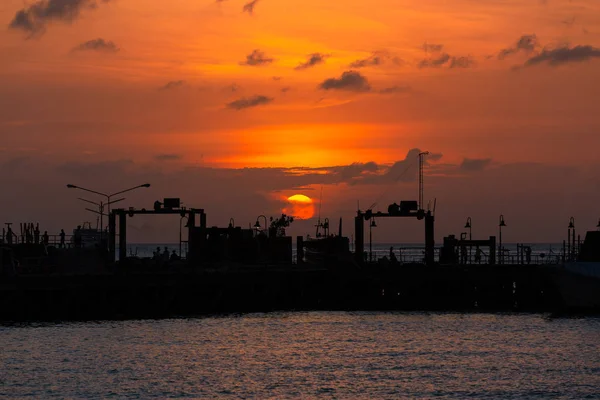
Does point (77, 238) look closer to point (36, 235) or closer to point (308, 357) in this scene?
point (36, 235)

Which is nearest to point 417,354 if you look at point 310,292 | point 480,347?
point 480,347

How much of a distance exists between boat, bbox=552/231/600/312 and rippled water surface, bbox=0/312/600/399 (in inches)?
70.4

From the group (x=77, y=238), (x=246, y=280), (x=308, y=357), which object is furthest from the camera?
(x=77, y=238)

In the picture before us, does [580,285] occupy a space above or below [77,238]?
below

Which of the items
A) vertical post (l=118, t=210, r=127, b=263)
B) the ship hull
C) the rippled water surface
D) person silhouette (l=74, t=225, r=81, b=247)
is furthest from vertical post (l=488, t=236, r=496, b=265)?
person silhouette (l=74, t=225, r=81, b=247)

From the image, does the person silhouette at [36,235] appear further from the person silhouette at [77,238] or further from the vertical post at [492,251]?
the vertical post at [492,251]

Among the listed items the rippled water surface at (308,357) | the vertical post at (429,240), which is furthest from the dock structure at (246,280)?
the rippled water surface at (308,357)

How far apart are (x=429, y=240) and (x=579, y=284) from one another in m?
17.3

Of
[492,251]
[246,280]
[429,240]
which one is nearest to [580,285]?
[492,251]

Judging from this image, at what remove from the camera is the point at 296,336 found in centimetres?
8569

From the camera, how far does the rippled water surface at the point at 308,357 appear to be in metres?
62.1

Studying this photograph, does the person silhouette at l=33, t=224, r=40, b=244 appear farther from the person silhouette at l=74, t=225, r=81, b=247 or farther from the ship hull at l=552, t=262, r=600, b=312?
the ship hull at l=552, t=262, r=600, b=312

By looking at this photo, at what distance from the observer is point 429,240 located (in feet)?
361

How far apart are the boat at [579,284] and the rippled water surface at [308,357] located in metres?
1.79
